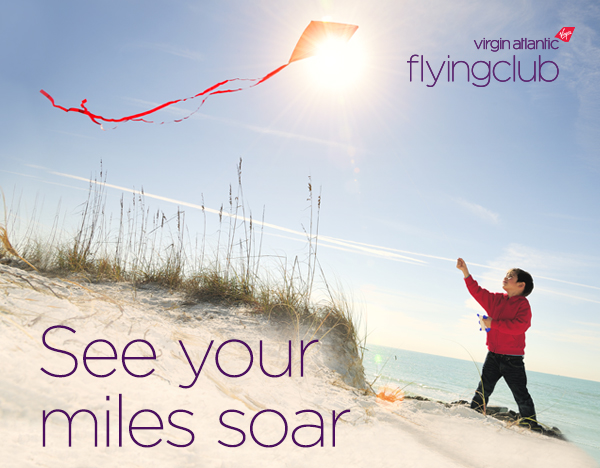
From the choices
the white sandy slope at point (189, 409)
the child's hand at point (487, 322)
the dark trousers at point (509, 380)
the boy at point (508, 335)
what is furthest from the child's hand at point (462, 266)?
the white sandy slope at point (189, 409)

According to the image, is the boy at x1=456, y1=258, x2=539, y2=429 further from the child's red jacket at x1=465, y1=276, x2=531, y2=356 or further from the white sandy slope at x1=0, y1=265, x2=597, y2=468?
the white sandy slope at x1=0, y1=265, x2=597, y2=468

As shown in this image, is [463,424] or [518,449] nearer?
[518,449]

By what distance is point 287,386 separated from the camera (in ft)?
7.33

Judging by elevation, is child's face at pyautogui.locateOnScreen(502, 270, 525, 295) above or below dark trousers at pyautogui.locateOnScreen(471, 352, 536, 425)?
above

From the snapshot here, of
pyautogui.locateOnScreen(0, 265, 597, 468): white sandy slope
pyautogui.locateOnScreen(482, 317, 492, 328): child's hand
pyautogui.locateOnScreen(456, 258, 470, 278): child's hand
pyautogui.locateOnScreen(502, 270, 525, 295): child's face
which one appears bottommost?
pyautogui.locateOnScreen(0, 265, 597, 468): white sandy slope

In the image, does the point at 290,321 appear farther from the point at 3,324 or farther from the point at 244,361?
the point at 3,324

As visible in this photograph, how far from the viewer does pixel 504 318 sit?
3.28m

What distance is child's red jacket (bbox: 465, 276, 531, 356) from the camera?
3.12 metres

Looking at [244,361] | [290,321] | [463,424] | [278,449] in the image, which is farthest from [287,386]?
[290,321]

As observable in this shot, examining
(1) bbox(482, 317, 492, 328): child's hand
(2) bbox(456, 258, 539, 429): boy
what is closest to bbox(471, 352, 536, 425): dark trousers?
(2) bbox(456, 258, 539, 429): boy

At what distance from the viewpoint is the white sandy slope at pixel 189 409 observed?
1.11 metres

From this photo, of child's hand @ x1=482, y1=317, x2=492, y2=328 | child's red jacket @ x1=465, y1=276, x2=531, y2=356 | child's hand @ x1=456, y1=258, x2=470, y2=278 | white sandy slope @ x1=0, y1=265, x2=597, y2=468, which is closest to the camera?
white sandy slope @ x1=0, y1=265, x2=597, y2=468

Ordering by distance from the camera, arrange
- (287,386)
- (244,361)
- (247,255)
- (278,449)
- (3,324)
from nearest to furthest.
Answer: (278,449)
(3,324)
(287,386)
(244,361)
(247,255)

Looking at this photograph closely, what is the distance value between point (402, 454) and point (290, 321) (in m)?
2.12
